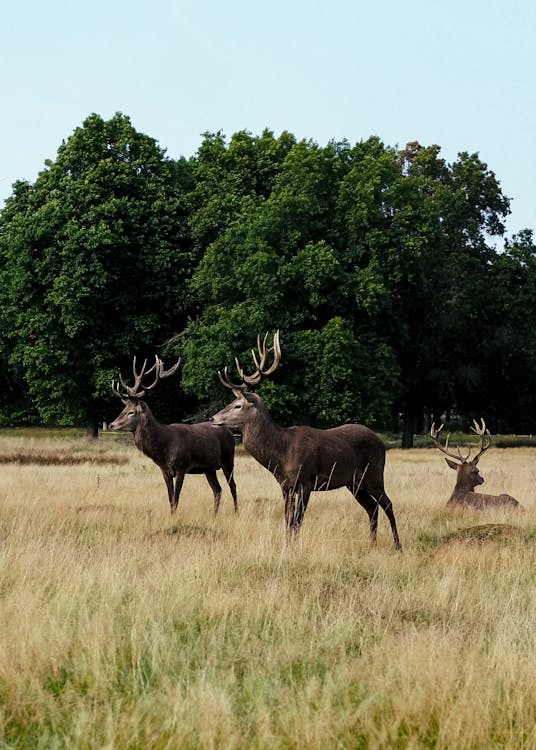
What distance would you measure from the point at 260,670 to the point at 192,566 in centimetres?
256

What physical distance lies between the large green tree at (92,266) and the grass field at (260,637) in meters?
18.9

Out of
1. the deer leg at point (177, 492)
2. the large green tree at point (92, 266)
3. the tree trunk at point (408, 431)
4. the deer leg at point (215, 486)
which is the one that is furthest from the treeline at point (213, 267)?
the deer leg at point (177, 492)

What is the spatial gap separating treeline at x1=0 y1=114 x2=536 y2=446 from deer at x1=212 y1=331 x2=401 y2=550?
16.5 m

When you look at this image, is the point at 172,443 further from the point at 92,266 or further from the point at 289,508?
the point at 92,266

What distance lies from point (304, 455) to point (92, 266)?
19.9 metres

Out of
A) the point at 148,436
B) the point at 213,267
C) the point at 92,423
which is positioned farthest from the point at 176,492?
the point at 92,423

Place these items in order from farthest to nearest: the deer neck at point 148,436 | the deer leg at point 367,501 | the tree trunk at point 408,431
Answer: the tree trunk at point 408,431
the deer neck at point 148,436
the deer leg at point 367,501

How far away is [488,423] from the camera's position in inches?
1797

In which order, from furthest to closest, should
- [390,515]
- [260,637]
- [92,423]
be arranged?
1. [92,423]
2. [390,515]
3. [260,637]

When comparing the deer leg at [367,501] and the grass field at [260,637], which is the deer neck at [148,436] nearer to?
the grass field at [260,637]

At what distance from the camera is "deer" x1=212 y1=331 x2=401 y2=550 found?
9633 millimetres

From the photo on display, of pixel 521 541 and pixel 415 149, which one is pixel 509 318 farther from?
pixel 521 541

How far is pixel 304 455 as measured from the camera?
31.6 feet

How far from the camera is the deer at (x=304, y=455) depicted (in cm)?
963
